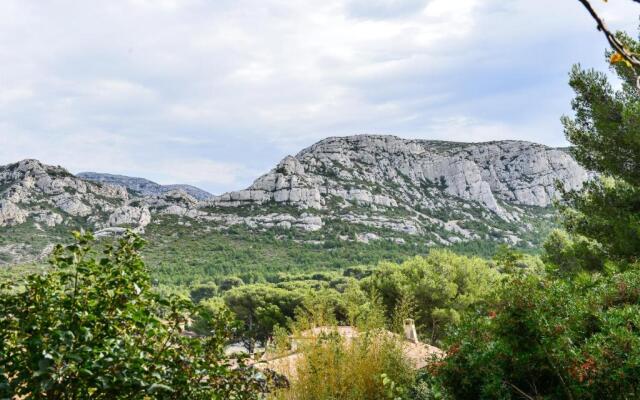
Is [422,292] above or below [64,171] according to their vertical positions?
below

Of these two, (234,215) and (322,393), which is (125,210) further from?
(322,393)

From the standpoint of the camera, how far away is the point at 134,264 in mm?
2582

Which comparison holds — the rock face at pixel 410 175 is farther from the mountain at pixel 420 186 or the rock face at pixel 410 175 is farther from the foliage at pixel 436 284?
the foliage at pixel 436 284

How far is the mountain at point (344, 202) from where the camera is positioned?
8706 cm

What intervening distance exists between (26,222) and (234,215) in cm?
4121

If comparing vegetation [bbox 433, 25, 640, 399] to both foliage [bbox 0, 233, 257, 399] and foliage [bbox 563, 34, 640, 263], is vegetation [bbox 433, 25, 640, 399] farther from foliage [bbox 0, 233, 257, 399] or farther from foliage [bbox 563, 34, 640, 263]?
foliage [bbox 563, 34, 640, 263]

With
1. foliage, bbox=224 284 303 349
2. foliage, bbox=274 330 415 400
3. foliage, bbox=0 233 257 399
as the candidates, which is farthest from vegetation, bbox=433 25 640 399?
foliage, bbox=224 284 303 349

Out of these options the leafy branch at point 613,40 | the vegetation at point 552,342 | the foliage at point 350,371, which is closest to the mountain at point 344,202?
the foliage at point 350,371

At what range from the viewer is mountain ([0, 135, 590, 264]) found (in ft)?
286

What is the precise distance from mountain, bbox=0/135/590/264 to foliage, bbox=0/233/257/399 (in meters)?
79.2

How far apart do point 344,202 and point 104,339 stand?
10642 cm

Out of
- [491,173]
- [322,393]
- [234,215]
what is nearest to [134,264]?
[322,393]

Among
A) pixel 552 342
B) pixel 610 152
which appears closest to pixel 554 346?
Answer: pixel 552 342

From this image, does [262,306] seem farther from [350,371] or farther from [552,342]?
[552,342]
